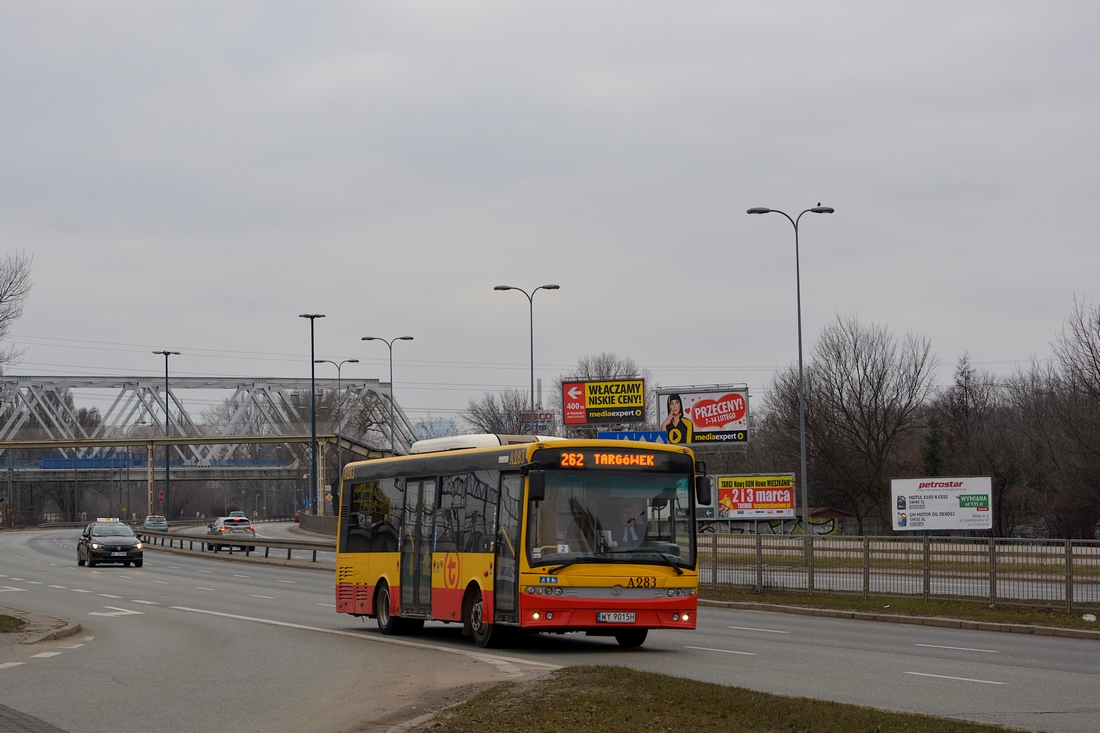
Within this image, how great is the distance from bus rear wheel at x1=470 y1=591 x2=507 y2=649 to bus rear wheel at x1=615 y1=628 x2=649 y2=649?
1.65 meters

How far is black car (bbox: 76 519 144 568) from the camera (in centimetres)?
4872

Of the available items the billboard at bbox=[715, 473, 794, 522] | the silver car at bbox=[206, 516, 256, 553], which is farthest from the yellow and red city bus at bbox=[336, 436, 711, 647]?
the silver car at bbox=[206, 516, 256, 553]

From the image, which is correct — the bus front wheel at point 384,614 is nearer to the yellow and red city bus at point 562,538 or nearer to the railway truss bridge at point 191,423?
the yellow and red city bus at point 562,538

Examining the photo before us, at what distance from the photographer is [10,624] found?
2053 centimetres

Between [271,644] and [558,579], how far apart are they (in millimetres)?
5046

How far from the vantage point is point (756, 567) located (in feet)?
96.0

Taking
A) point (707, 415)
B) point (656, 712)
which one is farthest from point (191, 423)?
point (656, 712)

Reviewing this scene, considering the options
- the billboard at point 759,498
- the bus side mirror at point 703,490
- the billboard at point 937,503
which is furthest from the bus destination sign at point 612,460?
the billboard at point 759,498

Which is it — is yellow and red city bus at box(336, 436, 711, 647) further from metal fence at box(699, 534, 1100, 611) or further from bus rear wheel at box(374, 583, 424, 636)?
metal fence at box(699, 534, 1100, 611)

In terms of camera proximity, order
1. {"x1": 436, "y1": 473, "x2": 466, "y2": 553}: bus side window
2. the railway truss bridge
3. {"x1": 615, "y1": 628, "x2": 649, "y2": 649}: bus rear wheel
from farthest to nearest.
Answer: the railway truss bridge, {"x1": 436, "y1": 473, "x2": 466, "y2": 553}: bus side window, {"x1": 615, "y1": 628, "x2": 649, "y2": 649}: bus rear wheel

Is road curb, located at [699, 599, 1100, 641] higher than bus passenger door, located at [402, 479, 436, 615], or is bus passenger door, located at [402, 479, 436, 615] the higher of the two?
bus passenger door, located at [402, 479, 436, 615]

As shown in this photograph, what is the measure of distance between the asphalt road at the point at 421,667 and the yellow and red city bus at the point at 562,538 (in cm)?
55

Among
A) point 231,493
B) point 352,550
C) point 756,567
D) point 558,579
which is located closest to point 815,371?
point 756,567

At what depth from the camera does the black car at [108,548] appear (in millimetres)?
48719
